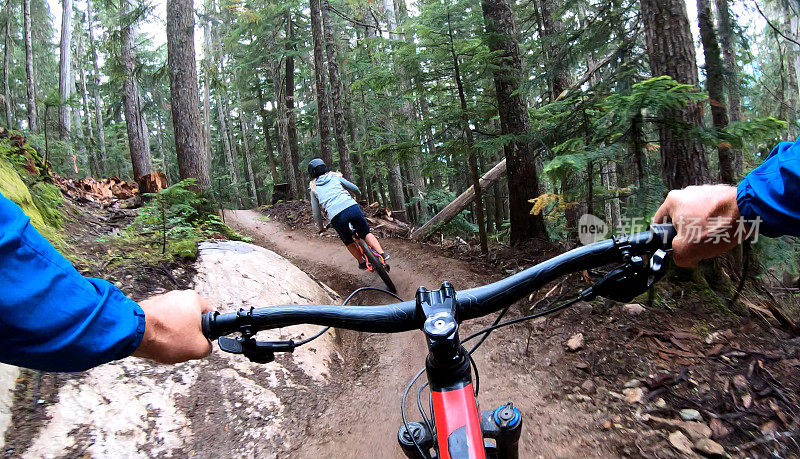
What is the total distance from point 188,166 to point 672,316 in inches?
365

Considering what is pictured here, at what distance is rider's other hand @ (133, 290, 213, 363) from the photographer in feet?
4.18

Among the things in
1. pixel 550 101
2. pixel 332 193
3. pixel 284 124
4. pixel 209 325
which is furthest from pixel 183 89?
pixel 284 124

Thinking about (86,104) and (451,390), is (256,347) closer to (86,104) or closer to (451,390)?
(451,390)

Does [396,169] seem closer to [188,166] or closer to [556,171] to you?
[188,166]

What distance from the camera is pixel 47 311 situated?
3.29ft

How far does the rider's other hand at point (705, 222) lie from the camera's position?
51.8 inches

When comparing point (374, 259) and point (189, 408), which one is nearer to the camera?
point (189, 408)

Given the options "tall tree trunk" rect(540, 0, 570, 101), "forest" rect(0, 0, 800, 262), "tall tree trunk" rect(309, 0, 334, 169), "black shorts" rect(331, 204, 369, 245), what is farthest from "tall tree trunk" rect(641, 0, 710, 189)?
"tall tree trunk" rect(309, 0, 334, 169)

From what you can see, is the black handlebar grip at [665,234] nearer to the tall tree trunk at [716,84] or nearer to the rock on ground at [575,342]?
the rock on ground at [575,342]

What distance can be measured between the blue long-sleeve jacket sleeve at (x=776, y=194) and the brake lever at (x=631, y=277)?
0.28 meters

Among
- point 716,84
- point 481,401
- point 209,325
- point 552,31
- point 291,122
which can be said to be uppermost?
Answer: point 291,122

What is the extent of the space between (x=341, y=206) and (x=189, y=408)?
4.52 m

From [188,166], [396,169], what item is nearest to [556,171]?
[188,166]

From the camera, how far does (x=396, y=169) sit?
17938 millimetres
